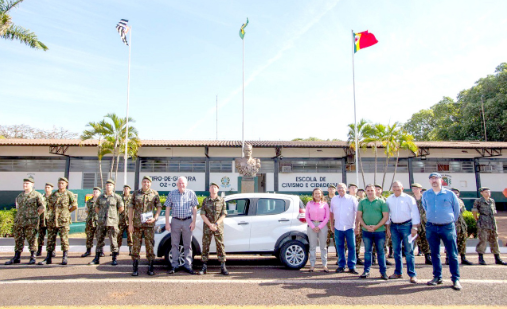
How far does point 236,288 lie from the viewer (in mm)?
5125

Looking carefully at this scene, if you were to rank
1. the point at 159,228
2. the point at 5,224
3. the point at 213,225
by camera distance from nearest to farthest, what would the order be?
1. the point at 213,225
2. the point at 159,228
3. the point at 5,224

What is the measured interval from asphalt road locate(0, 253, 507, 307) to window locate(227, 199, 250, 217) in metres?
1.17

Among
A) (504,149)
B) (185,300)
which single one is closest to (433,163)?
(504,149)

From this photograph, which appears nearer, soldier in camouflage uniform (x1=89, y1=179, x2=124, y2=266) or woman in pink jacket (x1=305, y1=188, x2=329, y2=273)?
woman in pink jacket (x1=305, y1=188, x2=329, y2=273)

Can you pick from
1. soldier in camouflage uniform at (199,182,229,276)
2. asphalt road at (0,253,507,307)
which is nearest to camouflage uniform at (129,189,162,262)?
asphalt road at (0,253,507,307)

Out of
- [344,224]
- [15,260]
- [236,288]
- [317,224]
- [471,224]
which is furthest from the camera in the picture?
[471,224]

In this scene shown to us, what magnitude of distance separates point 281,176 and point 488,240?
49.6ft

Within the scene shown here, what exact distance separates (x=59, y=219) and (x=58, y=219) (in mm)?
19

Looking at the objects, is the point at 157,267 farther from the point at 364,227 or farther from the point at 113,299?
the point at 364,227

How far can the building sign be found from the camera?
22.1m

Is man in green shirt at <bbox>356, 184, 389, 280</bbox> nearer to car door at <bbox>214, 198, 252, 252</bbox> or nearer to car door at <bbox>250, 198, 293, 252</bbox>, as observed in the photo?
car door at <bbox>250, 198, 293, 252</bbox>

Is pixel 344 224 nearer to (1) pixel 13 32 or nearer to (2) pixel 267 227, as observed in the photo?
(2) pixel 267 227

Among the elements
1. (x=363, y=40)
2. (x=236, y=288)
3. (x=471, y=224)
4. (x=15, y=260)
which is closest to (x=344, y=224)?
(x=236, y=288)

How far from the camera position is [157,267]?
682cm
